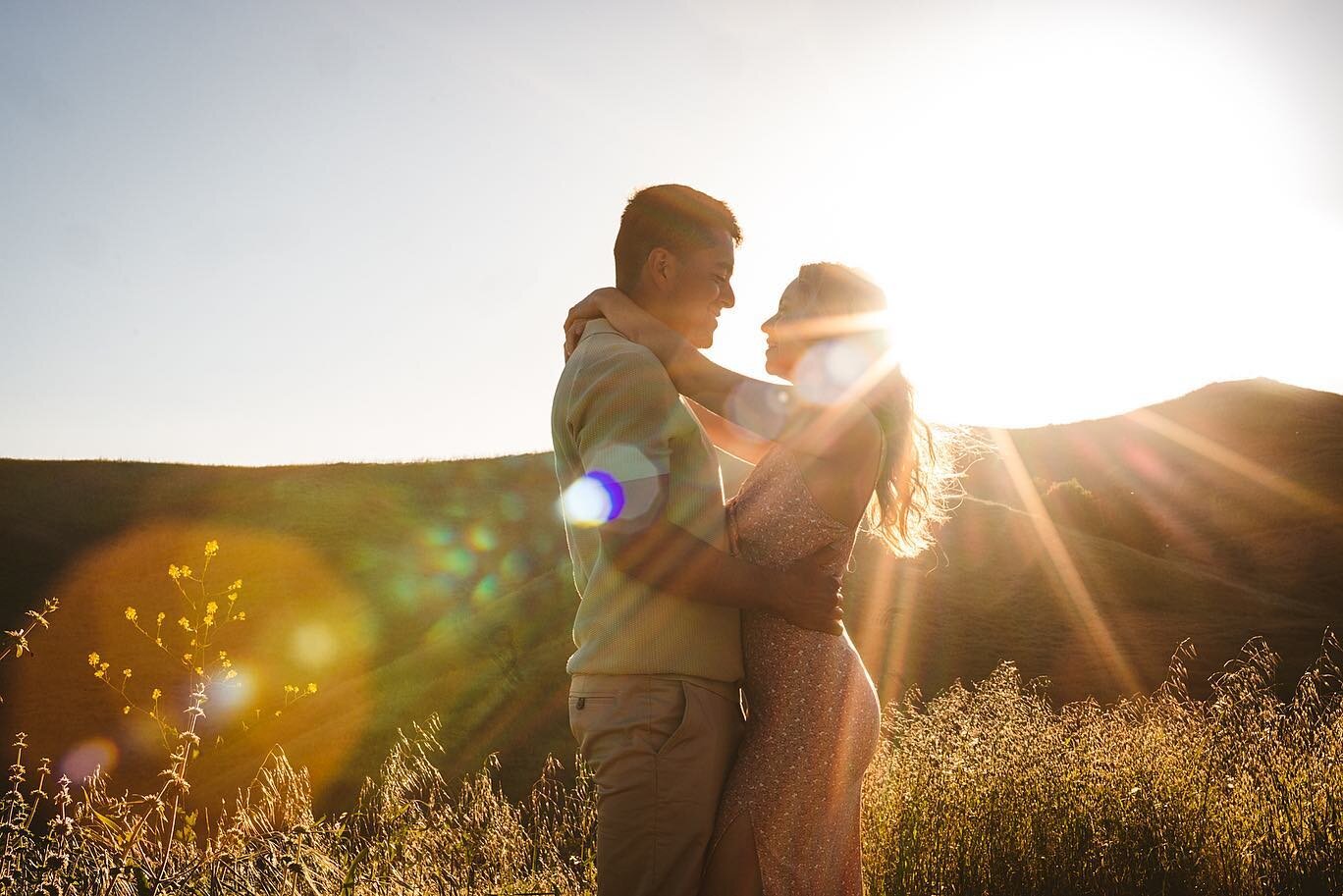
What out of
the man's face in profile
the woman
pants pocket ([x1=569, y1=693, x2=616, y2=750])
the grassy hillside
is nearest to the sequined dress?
the woman

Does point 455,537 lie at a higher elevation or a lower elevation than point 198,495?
lower

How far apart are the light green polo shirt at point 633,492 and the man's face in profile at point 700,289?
36 centimetres

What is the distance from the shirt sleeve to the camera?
6.97 feet

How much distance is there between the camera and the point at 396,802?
4.36 m

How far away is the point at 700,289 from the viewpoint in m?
2.69

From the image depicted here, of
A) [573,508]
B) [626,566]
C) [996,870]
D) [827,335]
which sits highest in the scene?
[827,335]

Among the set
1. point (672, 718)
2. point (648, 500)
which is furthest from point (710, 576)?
point (672, 718)

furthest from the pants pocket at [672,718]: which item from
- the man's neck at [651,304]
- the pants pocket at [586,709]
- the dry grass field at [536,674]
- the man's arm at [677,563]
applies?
the dry grass field at [536,674]

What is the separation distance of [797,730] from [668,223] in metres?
1.46

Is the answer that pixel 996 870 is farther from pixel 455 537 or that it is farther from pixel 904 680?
pixel 455 537

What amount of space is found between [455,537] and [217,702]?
42.7 ft

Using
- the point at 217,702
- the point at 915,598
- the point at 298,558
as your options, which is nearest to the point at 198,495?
the point at 298,558

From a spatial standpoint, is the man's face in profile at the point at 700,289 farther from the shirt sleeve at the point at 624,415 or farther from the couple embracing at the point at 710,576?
the shirt sleeve at the point at 624,415

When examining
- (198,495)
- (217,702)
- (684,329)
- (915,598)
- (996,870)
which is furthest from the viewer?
(198,495)
